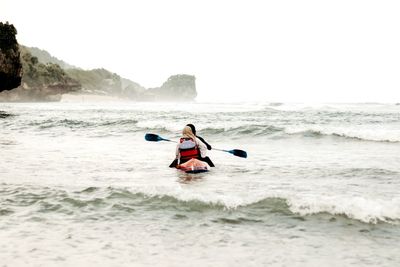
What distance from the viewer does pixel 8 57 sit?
48438 millimetres

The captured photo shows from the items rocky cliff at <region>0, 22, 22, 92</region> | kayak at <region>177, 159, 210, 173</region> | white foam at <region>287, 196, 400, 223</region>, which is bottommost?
kayak at <region>177, 159, 210, 173</region>

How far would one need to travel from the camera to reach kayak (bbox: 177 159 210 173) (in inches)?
411

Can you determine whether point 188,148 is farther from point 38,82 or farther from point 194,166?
point 38,82

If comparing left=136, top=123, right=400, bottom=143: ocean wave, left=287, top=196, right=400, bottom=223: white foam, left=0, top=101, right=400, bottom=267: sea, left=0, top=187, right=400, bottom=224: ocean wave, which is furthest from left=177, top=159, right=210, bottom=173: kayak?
left=136, top=123, right=400, bottom=143: ocean wave

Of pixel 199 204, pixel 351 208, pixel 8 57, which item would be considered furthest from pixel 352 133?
pixel 8 57

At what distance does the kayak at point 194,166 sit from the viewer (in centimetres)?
1044

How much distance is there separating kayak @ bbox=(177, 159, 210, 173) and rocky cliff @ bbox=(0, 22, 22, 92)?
4234 cm

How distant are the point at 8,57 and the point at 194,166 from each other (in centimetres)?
4409

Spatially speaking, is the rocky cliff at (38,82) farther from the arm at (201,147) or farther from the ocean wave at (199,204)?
the ocean wave at (199,204)

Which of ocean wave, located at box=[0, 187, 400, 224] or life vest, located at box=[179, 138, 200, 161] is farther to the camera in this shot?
life vest, located at box=[179, 138, 200, 161]

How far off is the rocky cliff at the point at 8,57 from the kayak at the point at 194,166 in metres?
42.3

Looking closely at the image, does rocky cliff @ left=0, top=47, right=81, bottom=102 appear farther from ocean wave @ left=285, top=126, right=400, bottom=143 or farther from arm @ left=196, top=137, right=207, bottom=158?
arm @ left=196, top=137, right=207, bottom=158

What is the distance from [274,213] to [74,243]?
2.86 m

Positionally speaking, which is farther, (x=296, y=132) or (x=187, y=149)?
(x=296, y=132)
